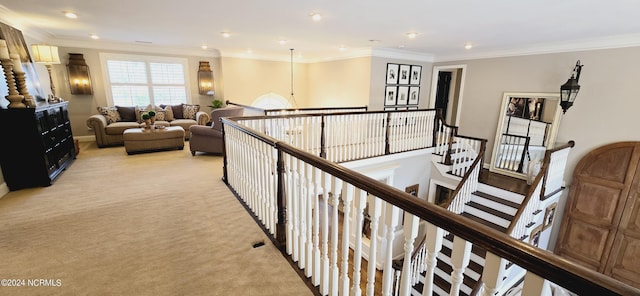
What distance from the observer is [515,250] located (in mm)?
740

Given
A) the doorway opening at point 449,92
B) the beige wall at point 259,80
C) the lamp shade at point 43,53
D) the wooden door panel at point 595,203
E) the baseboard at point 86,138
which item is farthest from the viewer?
the doorway opening at point 449,92

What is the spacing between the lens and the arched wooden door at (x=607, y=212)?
4.50m

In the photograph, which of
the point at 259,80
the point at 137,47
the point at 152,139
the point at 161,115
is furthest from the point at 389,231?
the point at 137,47

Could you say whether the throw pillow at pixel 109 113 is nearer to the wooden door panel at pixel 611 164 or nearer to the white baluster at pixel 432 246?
the white baluster at pixel 432 246

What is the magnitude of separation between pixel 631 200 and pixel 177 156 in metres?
8.09

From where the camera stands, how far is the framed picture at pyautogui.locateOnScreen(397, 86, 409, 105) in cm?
710

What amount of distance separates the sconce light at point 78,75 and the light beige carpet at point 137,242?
3731 mm

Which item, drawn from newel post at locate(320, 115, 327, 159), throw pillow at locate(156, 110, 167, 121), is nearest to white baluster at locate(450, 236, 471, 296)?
newel post at locate(320, 115, 327, 159)

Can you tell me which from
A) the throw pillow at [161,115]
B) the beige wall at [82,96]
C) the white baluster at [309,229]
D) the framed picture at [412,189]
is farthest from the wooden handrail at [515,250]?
the beige wall at [82,96]

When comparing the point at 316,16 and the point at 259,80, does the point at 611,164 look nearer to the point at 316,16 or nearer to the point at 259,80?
the point at 316,16

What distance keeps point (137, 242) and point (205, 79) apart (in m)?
6.26

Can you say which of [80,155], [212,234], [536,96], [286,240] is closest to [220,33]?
[80,155]

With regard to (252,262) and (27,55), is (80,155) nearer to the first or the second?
(27,55)

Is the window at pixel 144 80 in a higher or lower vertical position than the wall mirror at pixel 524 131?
higher
